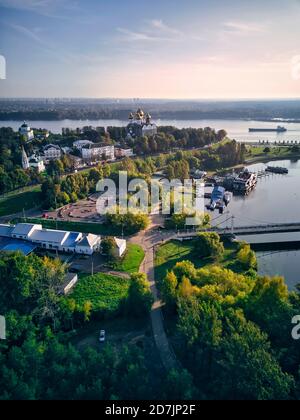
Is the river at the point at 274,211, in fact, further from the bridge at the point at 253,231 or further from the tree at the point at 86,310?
the tree at the point at 86,310

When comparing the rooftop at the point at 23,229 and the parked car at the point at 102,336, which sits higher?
the rooftop at the point at 23,229

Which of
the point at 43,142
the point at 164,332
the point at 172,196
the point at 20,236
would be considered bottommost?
the point at 164,332

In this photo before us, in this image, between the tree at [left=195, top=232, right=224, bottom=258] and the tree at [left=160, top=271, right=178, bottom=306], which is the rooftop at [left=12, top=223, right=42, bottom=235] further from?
the tree at [left=160, top=271, right=178, bottom=306]

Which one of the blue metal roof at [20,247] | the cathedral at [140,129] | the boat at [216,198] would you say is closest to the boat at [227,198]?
the boat at [216,198]

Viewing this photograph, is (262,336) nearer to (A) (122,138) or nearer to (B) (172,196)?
(B) (172,196)

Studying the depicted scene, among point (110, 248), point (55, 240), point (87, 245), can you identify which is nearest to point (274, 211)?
point (110, 248)

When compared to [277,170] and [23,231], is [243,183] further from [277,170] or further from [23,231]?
[23,231]

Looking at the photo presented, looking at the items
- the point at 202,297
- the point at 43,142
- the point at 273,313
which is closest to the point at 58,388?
the point at 202,297
